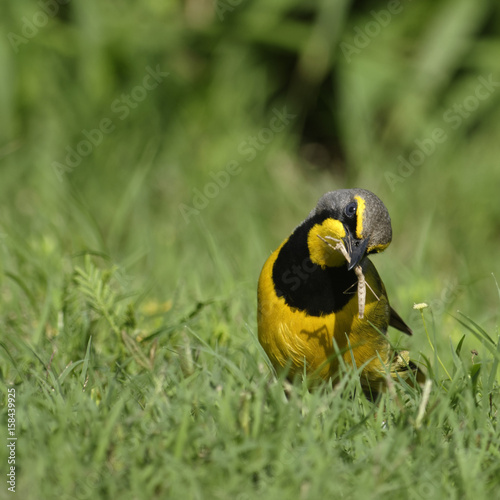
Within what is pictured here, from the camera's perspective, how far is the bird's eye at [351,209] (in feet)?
10.8

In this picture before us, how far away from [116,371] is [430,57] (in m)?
4.15

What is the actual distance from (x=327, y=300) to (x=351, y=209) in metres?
0.42

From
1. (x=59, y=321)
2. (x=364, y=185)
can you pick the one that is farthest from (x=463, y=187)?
(x=59, y=321)

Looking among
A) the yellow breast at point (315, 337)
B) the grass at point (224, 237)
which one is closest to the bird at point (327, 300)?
the yellow breast at point (315, 337)

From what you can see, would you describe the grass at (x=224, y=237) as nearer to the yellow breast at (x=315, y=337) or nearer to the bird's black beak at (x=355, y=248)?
the yellow breast at (x=315, y=337)

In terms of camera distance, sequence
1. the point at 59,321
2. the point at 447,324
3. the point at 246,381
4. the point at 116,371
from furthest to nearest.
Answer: the point at 447,324 → the point at 59,321 → the point at 116,371 → the point at 246,381

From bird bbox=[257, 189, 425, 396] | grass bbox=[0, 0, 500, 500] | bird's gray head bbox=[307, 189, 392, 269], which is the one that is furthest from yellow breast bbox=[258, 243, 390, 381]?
bird's gray head bbox=[307, 189, 392, 269]

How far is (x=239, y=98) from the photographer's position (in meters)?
6.71

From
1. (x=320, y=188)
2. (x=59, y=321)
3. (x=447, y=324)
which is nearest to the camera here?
(x=59, y=321)

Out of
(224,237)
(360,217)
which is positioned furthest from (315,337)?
(224,237)

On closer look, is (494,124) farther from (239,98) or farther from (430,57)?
(239,98)

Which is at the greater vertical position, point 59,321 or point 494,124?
point 494,124

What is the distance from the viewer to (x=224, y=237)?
18.1 feet

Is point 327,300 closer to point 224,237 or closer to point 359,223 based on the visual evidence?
point 359,223
